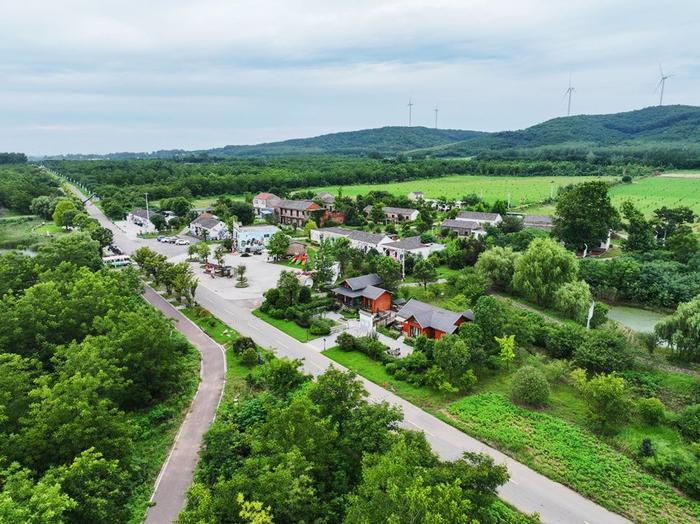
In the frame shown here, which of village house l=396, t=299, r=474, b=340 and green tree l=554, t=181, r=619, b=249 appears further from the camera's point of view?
green tree l=554, t=181, r=619, b=249

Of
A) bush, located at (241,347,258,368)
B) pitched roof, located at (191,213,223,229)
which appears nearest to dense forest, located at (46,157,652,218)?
pitched roof, located at (191,213,223,229)

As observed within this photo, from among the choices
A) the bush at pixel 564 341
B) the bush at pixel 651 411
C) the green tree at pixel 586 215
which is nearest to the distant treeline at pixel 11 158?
the green tree at pixel 586 215

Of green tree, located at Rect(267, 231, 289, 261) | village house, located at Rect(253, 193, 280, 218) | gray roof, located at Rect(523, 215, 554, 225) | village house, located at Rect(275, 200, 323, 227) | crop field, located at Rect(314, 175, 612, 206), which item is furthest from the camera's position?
crop field, located at Rect(314, 175, 612, 206)

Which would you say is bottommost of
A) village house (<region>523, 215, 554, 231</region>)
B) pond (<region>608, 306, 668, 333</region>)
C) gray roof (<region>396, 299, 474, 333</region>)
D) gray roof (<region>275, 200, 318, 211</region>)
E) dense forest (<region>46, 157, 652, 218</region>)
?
pond (<region>608, 306, 668, 333</region>)

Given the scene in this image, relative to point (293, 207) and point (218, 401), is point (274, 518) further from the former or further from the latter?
point (293, 207)

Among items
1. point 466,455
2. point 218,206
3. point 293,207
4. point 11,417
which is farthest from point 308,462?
point 218,206

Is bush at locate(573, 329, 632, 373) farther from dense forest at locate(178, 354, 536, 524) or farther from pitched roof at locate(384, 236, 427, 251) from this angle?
pitched roof at locate(384, 236, 427, 251)
